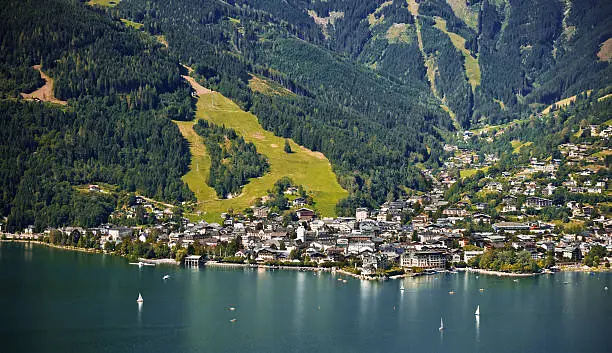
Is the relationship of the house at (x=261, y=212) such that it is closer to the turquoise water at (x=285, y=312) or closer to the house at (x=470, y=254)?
the turquoise water at (x=285, y=312)

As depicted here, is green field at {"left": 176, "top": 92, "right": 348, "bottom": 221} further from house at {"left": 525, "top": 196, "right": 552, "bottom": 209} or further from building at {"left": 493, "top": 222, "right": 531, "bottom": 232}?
house at {"left": 525, "top": 196, "right": 552, "bottom": 209}

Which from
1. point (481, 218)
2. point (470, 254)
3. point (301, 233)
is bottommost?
point (470, 254)

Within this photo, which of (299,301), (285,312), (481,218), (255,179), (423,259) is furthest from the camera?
(255,179)

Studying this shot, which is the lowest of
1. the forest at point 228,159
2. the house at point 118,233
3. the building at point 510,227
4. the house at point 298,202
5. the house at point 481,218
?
the house at point 118,233

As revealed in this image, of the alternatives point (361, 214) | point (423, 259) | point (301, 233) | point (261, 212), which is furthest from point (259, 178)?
point (423, 259)

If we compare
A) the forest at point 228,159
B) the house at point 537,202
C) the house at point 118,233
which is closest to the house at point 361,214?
the forest at point 228,159

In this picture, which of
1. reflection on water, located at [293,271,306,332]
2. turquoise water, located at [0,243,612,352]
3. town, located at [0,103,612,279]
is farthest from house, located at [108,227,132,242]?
reflection on water, located at [293,271,306,332]

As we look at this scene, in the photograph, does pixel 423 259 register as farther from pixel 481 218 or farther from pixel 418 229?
pixel 481 218
